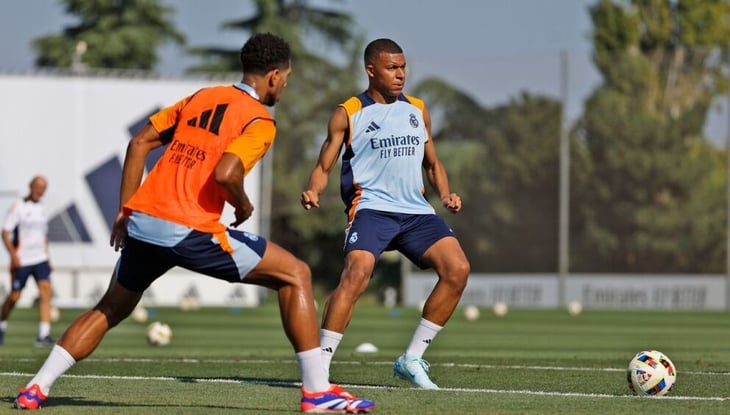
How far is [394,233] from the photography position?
33.7ft

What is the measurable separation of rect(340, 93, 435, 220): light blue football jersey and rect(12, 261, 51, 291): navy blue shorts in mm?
9008

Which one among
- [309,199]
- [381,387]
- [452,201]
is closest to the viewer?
[309,199]

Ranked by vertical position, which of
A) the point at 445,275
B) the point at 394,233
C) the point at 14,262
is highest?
the point at 394,233

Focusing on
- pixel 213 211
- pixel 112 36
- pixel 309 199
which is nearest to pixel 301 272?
pixel 213 211

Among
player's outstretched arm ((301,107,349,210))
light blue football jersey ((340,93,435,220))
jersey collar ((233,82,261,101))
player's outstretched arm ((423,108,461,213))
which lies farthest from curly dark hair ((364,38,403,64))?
jersey collar ((233,82,261,101))

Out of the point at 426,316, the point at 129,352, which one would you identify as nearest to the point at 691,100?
the point at 129,352

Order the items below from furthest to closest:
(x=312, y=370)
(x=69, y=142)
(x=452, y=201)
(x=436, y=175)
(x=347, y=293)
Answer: (x=69, y=142) < (x=436, y=175) < (x=452, y=201) < (x=347, y=293) < (x=312, y=370)

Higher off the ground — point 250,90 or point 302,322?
point 250,90

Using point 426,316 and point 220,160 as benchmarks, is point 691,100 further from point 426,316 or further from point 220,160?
point 220,160

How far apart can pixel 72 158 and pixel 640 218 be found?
1394 cm

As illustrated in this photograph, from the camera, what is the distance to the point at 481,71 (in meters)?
40.2

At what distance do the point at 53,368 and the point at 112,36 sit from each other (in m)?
49.9

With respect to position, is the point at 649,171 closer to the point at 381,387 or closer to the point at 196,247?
the point at 381,387

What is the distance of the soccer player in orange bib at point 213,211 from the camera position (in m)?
7.93
